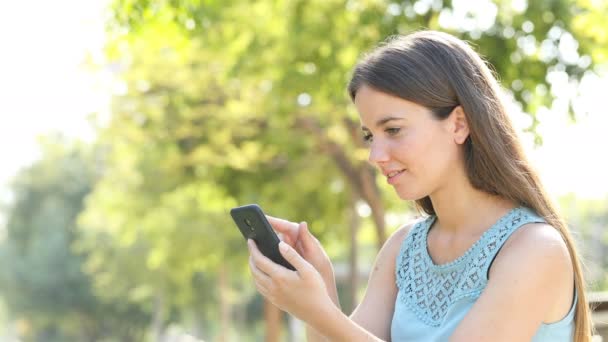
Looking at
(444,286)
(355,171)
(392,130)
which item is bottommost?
(444,286)

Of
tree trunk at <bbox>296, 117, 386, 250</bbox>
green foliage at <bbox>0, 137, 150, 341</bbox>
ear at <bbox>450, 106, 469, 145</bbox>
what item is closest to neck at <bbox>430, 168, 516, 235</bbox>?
ear at <bbox>450, 106, 469, 145</bbox>

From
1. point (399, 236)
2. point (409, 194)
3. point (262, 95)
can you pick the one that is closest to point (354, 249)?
point (262, 95)

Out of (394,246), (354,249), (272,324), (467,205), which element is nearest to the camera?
(467,205)

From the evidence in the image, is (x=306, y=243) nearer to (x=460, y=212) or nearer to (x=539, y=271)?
(x=460, y=212)

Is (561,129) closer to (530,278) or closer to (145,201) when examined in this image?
(530,278)

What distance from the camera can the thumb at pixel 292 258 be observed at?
97.9 inches

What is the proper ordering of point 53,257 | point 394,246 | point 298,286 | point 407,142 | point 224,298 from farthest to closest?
point 53,257, point 224,298, point 394,246, point 407,142, point 298,286

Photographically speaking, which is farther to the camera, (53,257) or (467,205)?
(53,257)

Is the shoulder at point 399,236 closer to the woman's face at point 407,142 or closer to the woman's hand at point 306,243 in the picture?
the woman's hand at point 306,243

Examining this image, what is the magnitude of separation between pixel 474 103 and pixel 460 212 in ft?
1.07

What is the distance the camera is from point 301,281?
8.15 feet

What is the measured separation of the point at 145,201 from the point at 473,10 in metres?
10.5

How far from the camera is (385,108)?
265cm

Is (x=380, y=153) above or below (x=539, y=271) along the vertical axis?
above
